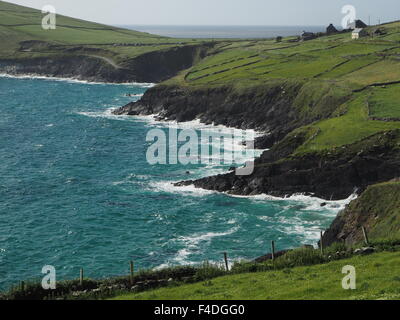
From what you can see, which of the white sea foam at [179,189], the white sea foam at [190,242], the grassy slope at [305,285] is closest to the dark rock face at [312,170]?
the white sea foam at [179,189]

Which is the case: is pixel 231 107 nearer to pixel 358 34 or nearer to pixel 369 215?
pixel 358 34

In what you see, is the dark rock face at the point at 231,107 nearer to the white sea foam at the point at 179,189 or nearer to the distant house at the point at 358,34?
the white sea foam at the point at 179,189

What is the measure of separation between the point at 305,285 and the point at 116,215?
1697 inches

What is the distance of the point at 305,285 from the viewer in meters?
32.5

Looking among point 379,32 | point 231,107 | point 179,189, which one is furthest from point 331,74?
point 179,189

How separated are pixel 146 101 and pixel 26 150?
156 ft

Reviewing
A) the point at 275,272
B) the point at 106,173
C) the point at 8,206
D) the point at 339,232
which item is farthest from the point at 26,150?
the point at 275,272

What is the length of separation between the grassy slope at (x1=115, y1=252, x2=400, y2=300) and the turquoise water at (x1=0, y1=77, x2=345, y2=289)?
20.4 metres

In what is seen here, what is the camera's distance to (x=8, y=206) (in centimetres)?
7606

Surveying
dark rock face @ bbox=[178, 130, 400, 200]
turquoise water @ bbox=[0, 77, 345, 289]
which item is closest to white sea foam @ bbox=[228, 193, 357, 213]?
turquoise water @ bbox=[0, 77, 345, 289]

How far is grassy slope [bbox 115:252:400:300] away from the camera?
30.2 meters

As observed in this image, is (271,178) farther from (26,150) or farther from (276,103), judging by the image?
(26,150)

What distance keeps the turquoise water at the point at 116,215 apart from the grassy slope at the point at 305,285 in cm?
2040

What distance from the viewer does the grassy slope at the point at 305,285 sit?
30.2m
